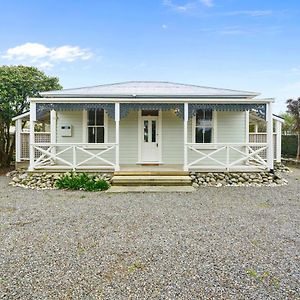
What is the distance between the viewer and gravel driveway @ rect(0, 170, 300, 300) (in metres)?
2.90

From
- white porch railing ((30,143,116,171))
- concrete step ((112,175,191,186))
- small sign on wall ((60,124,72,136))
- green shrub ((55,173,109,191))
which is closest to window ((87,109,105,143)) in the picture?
white porch railing ((30,143,116,171))

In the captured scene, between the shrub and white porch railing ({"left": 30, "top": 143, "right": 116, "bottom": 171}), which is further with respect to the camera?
the shrub

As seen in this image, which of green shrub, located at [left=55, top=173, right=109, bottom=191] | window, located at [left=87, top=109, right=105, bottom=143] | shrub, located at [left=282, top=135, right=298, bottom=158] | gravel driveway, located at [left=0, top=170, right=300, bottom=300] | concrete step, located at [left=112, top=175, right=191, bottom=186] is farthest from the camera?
shrub, located at [left=282, top=135, right=298, bottom=158]

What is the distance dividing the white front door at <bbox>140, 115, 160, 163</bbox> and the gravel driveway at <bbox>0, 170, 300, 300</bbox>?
431 centimetres

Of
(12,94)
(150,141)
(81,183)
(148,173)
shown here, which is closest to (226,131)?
(150,141)

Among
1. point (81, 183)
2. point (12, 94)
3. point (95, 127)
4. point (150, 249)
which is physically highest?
point (12, 94)

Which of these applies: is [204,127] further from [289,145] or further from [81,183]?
[289,145]

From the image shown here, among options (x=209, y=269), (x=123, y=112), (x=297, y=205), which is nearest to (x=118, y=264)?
(x=209, y=269)

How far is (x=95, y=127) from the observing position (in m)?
11.5

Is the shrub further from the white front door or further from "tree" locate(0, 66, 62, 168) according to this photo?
"tree" locate(0, 66, 62, 168)

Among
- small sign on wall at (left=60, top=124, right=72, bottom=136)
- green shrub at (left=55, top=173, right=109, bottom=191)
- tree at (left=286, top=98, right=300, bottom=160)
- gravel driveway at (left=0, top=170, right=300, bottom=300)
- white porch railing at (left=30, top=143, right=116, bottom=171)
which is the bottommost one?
gravel driveway at (left=0, top=170, right=300, bottom=300)

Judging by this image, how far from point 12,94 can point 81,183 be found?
7934mm

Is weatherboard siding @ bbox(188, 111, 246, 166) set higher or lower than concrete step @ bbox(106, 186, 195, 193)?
higher

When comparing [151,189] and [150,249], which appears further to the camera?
[151,189]
